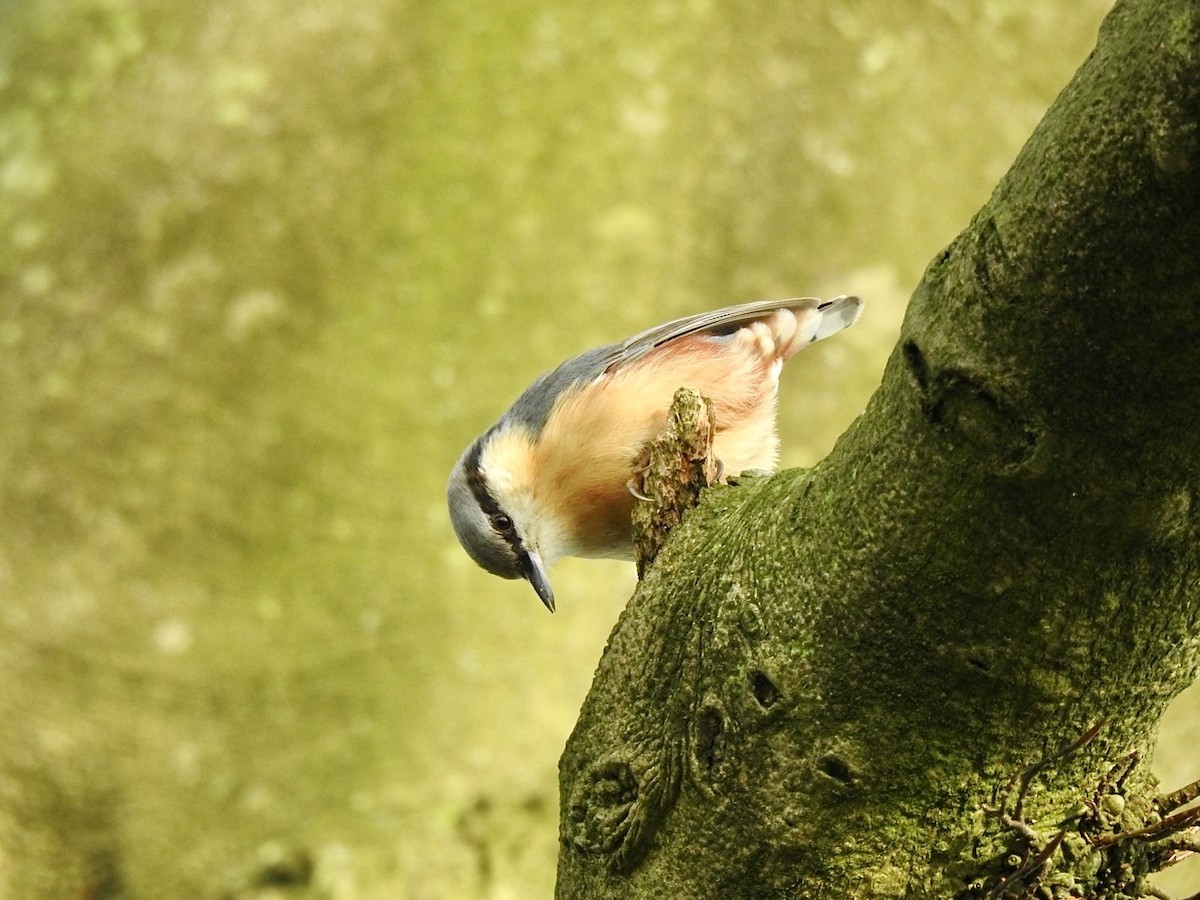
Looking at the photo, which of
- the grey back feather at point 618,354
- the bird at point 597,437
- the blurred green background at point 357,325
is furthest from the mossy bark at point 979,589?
the blurred green background at point 357,325

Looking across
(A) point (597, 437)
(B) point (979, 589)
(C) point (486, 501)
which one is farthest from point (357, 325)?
(B) point (979, 589)

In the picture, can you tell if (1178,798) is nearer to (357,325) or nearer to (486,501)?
(486,501)

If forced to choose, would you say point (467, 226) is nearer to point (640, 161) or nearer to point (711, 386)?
point (640, 161)

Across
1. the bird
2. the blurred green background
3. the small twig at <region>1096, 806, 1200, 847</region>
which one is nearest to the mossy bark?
the small twig at <region>1096, 806, 1200, 847</region>

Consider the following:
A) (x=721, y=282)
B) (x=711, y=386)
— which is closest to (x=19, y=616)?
(x=711, y=386)

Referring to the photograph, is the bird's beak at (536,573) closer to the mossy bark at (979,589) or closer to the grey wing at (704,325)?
the grey wing at (704,325)
